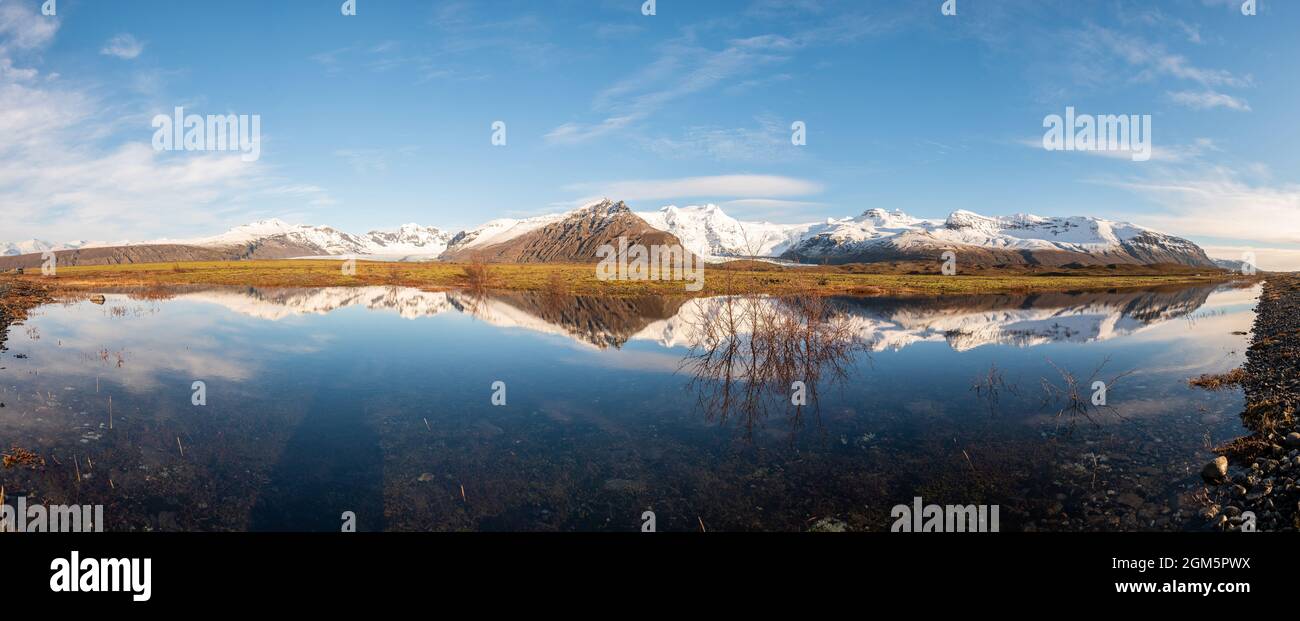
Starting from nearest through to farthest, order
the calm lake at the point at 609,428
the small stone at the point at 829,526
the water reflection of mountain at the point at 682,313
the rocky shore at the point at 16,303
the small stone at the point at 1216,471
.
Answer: the small stone at the point at 829,526
the calm lake at the point at 609,428
the small stone at the point at 1216,471
the water reflection of mountain at the point at 682,313
the rocky shore at the point at 16,303

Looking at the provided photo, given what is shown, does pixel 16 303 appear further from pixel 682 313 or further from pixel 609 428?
pixel 609 428

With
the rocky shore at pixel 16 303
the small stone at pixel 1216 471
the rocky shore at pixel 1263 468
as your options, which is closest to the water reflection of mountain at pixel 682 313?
the rocky shore at pixel 16 303

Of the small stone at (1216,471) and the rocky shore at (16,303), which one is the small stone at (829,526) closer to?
the small stone at (1216,471)

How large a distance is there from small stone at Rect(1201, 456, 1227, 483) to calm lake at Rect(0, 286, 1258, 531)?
511 millimetres

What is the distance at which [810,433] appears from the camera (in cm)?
1791

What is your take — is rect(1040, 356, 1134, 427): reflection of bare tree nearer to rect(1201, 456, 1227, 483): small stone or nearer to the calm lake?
the calm lake

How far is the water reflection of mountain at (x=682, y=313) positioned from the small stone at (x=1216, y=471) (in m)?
20.4

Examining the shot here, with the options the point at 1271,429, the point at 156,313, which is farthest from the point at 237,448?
the point at 156,313

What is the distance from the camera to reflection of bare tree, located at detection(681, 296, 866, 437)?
835 inches

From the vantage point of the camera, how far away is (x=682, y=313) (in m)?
51.8

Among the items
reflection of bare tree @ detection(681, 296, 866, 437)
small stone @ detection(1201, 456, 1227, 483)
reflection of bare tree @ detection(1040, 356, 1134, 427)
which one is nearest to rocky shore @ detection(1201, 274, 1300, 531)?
small stone @ detection(1201, 456, 1227, 483)

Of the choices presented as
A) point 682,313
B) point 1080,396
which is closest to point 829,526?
point 1080,396

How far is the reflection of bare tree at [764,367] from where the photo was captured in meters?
21.2
